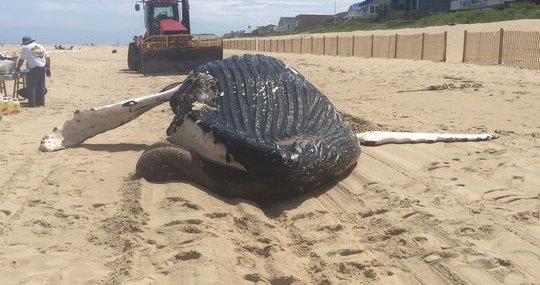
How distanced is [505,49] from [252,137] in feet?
50.6

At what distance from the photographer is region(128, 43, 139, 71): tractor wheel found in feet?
69.7

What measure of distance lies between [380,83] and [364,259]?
957 centimetres

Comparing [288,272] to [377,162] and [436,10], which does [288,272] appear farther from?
[436,10]

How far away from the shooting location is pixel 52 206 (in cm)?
425

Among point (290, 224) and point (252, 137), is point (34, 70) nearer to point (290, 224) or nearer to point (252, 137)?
point (252, 137)

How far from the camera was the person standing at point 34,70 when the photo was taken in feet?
34.7

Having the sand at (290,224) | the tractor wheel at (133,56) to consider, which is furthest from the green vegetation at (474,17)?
the sand at (290,224)

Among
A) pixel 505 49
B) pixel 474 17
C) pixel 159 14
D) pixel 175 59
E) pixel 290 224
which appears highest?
pixel 474 17

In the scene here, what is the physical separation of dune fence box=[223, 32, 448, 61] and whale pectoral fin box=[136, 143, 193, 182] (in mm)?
16961

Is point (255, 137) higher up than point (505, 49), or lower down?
lower down

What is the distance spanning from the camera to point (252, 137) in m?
4.32

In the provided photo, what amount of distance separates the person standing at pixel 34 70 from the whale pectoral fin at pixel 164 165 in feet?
22.0

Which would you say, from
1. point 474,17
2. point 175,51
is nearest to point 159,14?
point 175,51

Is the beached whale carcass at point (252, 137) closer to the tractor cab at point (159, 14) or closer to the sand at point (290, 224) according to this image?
the sand at point (290, 224)
